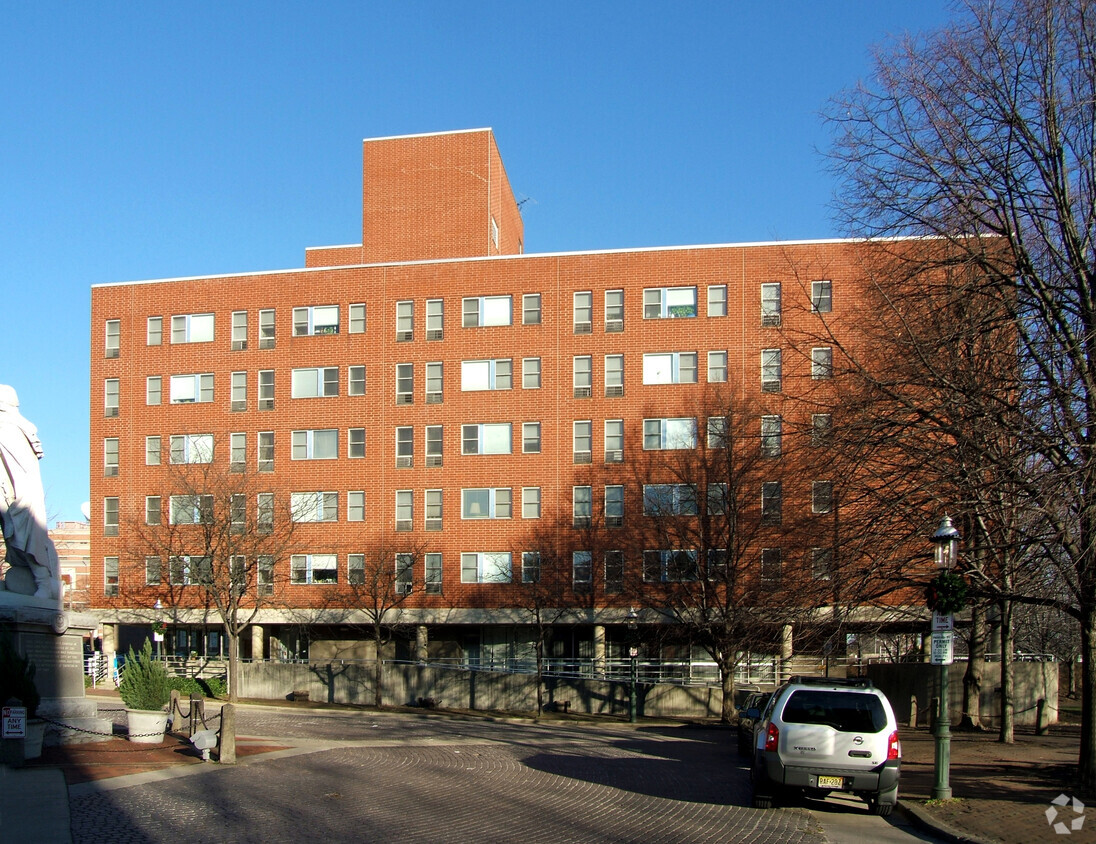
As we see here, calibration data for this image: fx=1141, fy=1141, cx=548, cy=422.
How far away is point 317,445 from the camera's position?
54375 mm

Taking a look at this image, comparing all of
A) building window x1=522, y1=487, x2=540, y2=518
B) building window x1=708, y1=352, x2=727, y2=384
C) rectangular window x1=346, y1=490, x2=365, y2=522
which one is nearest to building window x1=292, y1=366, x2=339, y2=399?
rectangular window x1=346, y1=490, x2=365, y2=522

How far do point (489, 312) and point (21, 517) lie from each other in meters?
34.2

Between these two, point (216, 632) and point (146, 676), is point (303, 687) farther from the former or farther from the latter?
point (146, 676)

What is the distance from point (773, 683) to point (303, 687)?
20144 mm

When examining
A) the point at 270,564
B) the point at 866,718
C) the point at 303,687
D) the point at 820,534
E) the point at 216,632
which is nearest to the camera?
the point at 866,718

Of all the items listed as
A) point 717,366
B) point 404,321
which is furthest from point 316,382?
point 717,366

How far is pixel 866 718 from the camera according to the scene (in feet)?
51.3

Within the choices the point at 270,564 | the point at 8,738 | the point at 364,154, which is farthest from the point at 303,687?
the point at 8,738

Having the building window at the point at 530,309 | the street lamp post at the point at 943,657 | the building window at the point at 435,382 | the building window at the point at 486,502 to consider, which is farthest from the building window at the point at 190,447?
the street lamp post at the point at 943,657

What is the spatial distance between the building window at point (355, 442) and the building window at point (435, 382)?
361 cm

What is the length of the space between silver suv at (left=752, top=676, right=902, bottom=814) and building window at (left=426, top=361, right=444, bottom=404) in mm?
38817

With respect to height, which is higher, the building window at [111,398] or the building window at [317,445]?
the building window at [111,398]

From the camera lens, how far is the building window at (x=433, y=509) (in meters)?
53.2

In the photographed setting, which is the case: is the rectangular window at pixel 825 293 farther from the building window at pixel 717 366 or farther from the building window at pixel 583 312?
the building window at pixel 583 312
